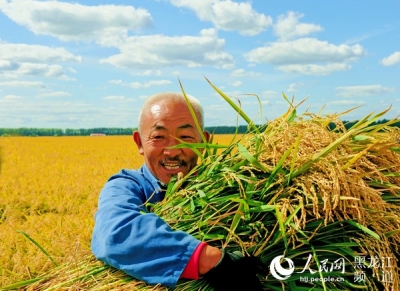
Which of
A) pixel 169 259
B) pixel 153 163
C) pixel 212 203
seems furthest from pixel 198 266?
pixel 153 163

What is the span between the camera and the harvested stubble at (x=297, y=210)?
1.96m

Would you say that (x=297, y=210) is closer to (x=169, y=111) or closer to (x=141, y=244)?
(x=141, y=244)

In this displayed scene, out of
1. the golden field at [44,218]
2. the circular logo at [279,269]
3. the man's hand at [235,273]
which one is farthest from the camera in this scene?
the golden field at [44,218]

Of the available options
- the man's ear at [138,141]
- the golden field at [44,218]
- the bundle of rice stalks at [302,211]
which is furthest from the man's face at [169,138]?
the golden field at [44,218]

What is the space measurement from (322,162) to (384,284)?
611 millimetres

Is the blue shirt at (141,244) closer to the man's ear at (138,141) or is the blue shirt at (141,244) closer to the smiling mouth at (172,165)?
the smiling mouth at (172,165)

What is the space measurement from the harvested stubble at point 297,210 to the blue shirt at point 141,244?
10 centimetres

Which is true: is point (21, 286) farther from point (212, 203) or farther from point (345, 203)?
point (345, 203)

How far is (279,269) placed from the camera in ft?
6.63

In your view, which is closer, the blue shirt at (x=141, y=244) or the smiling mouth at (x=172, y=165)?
the blue shirt at (x=141, y=244)

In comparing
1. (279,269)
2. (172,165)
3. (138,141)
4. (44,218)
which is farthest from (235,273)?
(44,218)

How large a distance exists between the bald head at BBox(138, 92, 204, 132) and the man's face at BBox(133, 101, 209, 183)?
0.02 m

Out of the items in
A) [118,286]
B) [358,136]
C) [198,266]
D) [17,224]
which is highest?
[358,136]

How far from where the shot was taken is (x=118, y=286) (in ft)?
6.92
